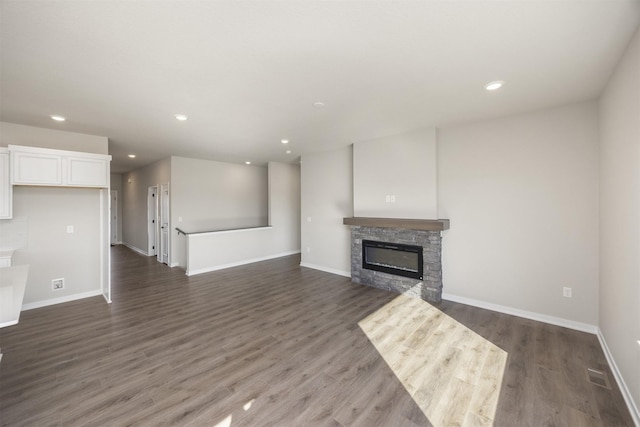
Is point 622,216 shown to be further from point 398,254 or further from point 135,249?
point 135,249

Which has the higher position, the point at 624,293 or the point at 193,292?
the point at 624,293

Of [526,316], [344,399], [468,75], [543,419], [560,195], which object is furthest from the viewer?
[526,316]

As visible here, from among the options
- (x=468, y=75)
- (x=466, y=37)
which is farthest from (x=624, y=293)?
(x=466, y=37)

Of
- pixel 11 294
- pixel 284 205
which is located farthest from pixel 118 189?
pixel 11 294

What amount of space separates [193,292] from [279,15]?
166 inches

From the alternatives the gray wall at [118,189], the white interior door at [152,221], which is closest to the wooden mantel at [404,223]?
the white interior door at [152,221]

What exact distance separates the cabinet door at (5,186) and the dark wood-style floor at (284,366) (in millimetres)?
1422

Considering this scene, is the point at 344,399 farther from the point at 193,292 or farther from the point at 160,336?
the point at 193,292

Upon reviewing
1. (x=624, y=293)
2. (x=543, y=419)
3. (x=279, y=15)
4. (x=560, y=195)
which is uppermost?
(x=279, y=15)

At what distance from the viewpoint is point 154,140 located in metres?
4.58

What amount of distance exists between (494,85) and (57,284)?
632cm

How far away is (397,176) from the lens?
4457mm

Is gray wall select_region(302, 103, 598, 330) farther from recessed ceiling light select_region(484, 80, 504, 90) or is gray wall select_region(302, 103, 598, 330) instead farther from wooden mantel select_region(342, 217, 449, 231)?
recessed ceiling light select_region(484, 80, 504, 90)

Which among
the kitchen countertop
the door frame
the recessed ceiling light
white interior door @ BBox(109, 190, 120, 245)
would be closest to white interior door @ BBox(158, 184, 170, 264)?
the door frame
